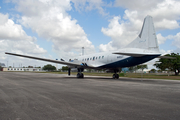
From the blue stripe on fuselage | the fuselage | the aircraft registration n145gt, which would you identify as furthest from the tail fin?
the blue stripe on fuselage

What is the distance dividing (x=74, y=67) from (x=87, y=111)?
23.3 meters

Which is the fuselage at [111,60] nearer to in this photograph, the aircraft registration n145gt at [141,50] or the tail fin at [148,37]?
the aircraft registration n145gt at [141,50]

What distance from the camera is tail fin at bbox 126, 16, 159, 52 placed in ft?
63.6

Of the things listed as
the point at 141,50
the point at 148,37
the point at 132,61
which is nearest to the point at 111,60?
the point at 132,61

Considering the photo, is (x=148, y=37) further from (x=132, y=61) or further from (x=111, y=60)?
(x=111, y=60)

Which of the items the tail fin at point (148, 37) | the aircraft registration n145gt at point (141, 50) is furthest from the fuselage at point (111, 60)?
the tail fin at point (148, 37)

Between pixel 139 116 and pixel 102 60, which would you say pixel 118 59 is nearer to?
pixel 102 60

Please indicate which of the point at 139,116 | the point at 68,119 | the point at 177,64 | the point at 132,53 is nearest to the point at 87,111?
the point at 68,119

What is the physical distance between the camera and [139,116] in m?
4.84

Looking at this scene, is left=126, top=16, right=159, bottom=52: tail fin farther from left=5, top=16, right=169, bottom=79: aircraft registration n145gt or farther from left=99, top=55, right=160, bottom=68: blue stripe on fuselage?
left=99, top=55, right=160, bottom=68: blue stripe on fuselage

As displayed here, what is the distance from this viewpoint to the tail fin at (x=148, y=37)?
63.6ft

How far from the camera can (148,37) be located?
Result: 65.0 ft

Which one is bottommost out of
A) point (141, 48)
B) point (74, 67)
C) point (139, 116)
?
point (139, 116)

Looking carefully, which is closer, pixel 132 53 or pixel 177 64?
pixel 132 53
